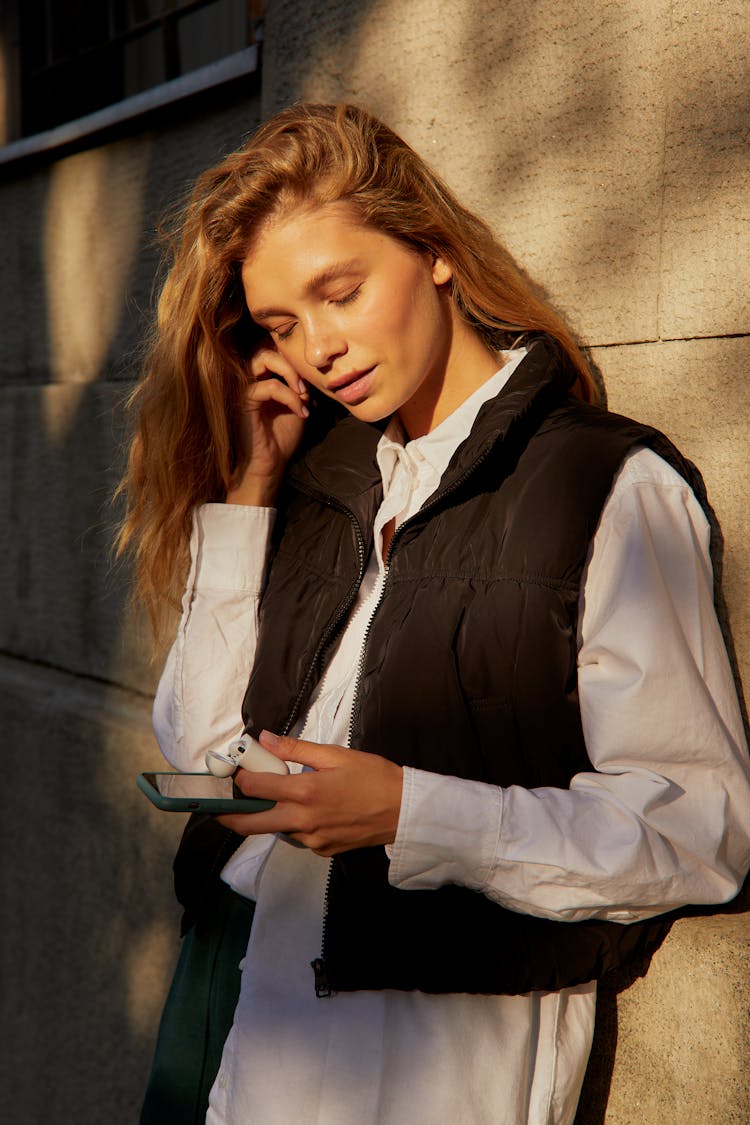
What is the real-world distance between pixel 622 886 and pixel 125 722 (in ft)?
7.42

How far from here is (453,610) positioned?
5.71 feet

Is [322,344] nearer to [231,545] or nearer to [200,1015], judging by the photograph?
[231,545]

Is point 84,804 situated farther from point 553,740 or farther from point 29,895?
point 553,740

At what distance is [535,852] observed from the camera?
151 cm

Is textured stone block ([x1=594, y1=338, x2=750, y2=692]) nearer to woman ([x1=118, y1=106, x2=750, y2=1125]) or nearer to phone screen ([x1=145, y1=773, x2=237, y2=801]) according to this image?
woman ([x1=118, y1=106, x2=750, y2=1125])

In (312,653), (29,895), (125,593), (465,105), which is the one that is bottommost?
(29,895)

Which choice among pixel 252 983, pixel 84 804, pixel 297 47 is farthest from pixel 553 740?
pixel 84 804

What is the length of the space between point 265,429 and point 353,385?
0.47 metres

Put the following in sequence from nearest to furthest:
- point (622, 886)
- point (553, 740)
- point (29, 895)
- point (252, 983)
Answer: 1. point (622, 886)
2. point (553, 740)
3. point (252, 983)
4. point (29, 895)

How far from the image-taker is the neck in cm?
204

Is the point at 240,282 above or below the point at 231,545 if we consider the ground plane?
above

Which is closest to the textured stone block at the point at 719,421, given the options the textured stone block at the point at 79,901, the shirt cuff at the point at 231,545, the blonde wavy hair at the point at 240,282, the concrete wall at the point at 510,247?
the concrete wall at the point at 510,247

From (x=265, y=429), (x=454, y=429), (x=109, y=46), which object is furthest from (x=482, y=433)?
Answer: (x=109, y=46)

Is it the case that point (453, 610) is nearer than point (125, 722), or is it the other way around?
point (453, 610)
